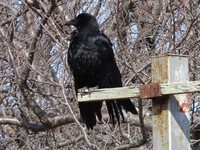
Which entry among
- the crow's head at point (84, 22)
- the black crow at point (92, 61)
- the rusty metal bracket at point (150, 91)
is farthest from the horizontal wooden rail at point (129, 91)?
the crow's head at point (84, 22)

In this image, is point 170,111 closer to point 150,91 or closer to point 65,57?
point 150,91

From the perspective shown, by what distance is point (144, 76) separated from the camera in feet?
19.4

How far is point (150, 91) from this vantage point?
3357 millimetres

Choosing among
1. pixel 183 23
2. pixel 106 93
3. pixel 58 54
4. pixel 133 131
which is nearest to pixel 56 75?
pixel 58 54

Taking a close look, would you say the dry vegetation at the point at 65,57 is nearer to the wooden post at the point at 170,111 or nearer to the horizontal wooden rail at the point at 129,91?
the horizontal wooden rail at the point at 129,91

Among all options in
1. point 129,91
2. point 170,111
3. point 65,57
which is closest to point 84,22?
point 65,57

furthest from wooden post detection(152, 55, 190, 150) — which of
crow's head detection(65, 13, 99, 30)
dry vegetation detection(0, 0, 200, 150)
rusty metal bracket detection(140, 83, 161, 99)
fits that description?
crow's head detection(65, 13, 99, 30)

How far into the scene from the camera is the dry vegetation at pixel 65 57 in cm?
587

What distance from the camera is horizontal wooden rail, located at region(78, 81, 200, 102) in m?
3.12

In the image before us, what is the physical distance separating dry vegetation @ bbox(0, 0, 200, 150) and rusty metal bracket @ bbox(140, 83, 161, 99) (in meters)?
1.96

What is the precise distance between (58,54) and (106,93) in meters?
3.05

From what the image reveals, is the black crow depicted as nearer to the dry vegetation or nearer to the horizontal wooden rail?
the dry vegetation

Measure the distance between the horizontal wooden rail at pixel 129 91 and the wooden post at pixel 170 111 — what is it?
0.09m

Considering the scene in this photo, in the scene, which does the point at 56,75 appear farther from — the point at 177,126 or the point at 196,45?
the point at 177,126
